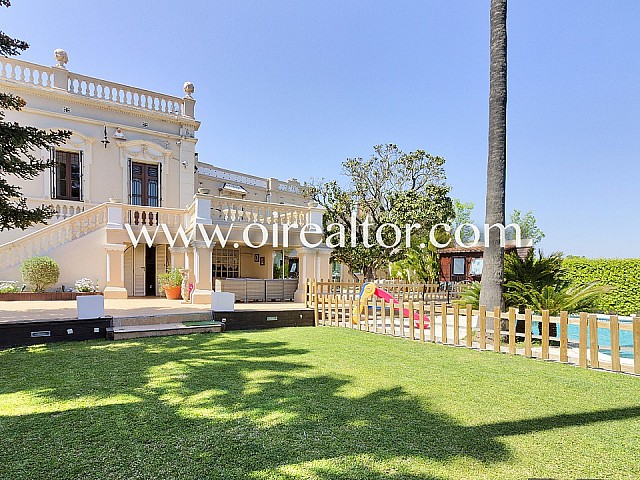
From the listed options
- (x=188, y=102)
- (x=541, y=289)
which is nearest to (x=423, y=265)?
(x=541, y=289)

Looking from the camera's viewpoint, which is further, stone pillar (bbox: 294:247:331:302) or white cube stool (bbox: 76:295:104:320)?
stone pillar (bbox: 294:247:331:302)

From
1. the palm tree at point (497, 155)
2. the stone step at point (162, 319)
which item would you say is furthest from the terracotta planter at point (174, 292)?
the palm tree at point (497, 155)

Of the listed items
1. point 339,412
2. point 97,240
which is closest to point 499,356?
point 339,412

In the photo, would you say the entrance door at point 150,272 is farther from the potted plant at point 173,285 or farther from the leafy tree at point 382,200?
the leafy tree at point 382,200

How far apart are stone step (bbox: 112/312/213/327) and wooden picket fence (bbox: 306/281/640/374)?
10.00ft

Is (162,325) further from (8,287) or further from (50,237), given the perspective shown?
(50,237)

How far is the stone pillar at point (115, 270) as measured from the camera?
13.8 metres

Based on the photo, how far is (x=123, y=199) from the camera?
55.2ft

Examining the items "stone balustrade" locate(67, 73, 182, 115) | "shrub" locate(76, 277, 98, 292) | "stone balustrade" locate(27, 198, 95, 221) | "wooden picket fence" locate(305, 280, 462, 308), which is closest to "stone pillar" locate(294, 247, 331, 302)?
"wooden picket fence" locate(305, 280, 462, 308)

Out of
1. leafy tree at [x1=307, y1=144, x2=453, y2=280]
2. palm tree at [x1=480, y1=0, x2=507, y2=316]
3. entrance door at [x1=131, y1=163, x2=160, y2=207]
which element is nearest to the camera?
palm tree at [x1=480, y1=0, x2=507, y2=316]

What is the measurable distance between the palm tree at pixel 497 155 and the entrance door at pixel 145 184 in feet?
45.7

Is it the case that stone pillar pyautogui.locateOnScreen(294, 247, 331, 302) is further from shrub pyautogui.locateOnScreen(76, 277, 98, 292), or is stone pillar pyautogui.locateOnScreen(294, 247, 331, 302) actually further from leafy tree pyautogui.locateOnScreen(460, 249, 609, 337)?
shrub pyautogui.locateOnScreen(76, 277, 98, 292)

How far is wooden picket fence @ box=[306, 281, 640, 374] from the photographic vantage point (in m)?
6.16

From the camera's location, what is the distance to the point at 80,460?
9.96ft
